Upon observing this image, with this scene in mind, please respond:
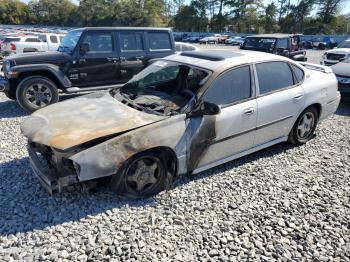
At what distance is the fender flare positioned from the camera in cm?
663

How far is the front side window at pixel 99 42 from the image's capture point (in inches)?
283

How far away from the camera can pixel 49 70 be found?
678 cm

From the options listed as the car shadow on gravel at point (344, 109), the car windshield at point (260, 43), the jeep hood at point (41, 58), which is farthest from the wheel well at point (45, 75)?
the car windshield at point (260, 43)

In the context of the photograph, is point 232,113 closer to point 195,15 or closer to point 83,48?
point 83,48

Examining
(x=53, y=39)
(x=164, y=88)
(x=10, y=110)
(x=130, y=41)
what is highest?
(x=53, y=39)

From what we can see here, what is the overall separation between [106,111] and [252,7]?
78.3m

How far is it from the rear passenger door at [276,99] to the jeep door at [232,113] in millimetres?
167

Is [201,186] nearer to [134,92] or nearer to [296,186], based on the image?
[296,186]

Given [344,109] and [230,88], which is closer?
[230,88]

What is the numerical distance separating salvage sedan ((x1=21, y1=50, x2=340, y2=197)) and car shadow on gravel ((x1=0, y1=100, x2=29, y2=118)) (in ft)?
11.5

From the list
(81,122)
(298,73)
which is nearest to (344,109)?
(298,73)

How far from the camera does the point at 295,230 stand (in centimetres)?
311

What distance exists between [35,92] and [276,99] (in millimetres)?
5269

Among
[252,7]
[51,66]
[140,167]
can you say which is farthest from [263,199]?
[252,7]
